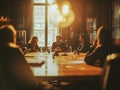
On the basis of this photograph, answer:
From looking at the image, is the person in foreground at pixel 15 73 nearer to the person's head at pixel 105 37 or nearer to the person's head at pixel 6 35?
the person's head at pixel 6 35

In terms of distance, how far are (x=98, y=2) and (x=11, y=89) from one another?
377 inches

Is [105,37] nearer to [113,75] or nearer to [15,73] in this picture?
[113,75]

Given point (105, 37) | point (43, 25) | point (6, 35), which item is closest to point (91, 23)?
point (43, 25)

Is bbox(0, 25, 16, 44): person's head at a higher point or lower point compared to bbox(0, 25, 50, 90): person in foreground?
higher

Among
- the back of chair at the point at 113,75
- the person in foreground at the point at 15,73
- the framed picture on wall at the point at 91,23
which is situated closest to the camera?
the back of chair at the point at 113,75

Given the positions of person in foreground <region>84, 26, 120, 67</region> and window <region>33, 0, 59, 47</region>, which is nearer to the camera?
person in foreground <region>84, 26, 120, 67</region>

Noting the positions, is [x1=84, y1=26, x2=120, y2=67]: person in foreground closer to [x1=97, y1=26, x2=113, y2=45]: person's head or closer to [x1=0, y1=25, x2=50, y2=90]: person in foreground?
[x1=97, y1=26, x2=113, y2=45]: person's head

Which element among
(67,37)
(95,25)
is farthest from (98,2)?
(67,37)

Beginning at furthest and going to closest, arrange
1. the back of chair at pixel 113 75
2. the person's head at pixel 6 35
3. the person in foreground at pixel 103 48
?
the person in foreground at pixel 103 48 → the person's head at pixel 6 35 → the back of chair at pixel 113 75

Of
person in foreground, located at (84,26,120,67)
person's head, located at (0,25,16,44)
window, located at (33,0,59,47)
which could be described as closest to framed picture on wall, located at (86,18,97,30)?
window, located at (33,0,59,47)

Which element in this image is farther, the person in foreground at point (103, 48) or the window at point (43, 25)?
the window at point (43, 25)

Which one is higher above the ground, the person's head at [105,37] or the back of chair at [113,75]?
the person's head at [105,37]

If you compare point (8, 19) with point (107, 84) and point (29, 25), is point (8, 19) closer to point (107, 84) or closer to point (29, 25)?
point (29, 25)

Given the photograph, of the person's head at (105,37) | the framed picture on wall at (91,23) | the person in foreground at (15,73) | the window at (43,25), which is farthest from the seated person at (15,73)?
the window at (43,25)
